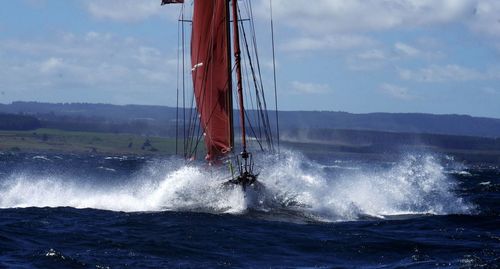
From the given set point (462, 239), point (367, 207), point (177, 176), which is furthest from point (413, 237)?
point (177, 176)

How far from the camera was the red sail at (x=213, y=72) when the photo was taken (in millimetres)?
39531

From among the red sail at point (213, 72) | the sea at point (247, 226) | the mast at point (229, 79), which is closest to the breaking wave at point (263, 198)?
the sea at point (247, 226)

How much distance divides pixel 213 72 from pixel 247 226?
Result: 10.8 m

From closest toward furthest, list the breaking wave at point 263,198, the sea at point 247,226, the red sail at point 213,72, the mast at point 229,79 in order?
the sea at point 247,226 → the breaking wave at point 263,198 → the mast at point 229,79 → the red sail at point 213,72

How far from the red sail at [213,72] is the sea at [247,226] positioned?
57.5 inches

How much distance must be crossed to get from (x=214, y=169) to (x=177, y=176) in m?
2.05

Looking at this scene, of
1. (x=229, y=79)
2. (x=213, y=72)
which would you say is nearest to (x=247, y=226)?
(x=229, y=79)

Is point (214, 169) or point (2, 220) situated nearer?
point (2, 220)

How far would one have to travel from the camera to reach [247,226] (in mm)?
30984

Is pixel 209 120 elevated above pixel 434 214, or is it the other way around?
pixel 209 120

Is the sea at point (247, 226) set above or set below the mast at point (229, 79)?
below

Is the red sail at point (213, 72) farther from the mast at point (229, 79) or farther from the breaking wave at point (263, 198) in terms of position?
the breaking wave at point (263, 198)

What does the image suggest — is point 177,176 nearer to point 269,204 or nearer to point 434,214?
point 269,204

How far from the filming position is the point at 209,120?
4091 centimetres
